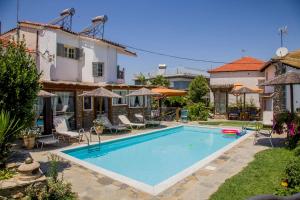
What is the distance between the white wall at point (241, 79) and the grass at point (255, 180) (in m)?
22.9

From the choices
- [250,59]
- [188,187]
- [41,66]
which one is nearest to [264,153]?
[188,187]

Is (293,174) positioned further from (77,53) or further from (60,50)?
(77,53)

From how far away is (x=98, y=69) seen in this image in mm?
24812

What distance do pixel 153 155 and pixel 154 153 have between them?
1.38 feet

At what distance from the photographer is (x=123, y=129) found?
17953mm

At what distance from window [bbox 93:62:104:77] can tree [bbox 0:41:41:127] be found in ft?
53.6

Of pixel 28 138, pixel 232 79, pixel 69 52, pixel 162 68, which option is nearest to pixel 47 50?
pixel 69 52

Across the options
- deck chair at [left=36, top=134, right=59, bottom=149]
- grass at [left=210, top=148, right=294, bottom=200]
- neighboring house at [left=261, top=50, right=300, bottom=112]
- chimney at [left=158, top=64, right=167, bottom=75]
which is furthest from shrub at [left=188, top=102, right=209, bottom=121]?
chimney at [left=158, top=64, right=167, bottom=75]

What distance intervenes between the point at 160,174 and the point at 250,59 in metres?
30.9

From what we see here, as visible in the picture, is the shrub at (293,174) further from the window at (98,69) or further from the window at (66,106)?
the window at (98,69)

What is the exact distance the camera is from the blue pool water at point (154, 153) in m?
10.6

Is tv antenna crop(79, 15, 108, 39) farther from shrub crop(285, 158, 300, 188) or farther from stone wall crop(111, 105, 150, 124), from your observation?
shrub crop(285, 158, 300, 188)

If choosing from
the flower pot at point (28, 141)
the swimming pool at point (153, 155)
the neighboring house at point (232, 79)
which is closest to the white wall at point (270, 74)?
the neighboring house at point (232, 79)

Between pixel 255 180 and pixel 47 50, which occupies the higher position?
pixel 47 50
